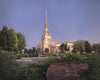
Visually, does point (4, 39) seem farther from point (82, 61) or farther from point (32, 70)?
point (82, 61)

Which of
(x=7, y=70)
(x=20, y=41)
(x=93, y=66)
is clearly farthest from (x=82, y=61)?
(x=20, y=41)

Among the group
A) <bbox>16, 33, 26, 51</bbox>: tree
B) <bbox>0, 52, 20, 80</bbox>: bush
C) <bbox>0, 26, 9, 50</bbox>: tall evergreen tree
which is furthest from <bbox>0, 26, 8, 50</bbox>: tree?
<bbox>0, 52, 20, 80</bbox>: bush

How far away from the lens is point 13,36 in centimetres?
3775

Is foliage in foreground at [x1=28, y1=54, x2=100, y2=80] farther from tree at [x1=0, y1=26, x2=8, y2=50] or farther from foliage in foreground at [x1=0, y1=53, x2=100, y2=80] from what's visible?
tree at [x1=0, y1=26, x2=8, y2=50]

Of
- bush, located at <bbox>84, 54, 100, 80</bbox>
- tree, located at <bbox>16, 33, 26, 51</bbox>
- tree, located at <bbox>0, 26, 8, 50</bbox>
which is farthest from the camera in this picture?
tree, located at <bbox>16, 33, 26, 51</bbox>

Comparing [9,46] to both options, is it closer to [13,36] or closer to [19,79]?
[13,36]

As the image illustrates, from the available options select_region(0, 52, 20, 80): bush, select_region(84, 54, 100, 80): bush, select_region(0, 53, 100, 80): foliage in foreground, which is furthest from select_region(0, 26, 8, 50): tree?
select_region(84, 54, 100, 80): bush

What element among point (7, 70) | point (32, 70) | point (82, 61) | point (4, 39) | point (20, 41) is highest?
point (20, 41)

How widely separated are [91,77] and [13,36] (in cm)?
3482

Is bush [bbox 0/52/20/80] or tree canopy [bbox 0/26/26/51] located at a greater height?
tree canopy [bbox 0/26/26/51]

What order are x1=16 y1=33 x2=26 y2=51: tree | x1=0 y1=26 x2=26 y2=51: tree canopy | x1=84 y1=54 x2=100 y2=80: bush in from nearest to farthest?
x1=84 y1=54 x2=100 y2=80: bush → x1=0 y1=26 x2=26 y2=51: tree canopy → x1=16 y1=33 x2=26 y2=51: tree

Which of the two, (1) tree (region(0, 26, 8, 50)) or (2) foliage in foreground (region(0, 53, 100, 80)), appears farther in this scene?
(1) tree (region(0, 26, 8, 50))

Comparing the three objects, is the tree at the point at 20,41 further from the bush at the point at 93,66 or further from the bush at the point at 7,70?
the bush at the point at 93,66

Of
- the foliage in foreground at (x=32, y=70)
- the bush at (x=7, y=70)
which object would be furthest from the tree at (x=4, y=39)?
the bush at (x=7, y=70)
